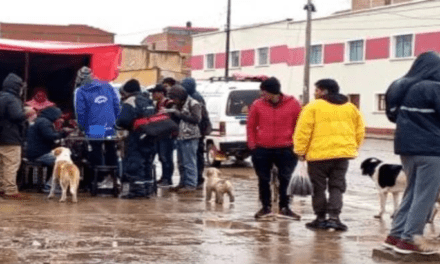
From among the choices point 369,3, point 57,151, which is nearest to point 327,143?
point 57,151

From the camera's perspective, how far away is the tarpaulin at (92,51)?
14.7 metres

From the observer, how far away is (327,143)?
430 inches

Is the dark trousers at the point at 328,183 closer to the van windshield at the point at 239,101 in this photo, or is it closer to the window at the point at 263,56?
the van windshield at the point at 239,101

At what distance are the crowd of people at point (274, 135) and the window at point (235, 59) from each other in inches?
2026

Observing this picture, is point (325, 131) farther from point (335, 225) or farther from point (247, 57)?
point (247, 57)

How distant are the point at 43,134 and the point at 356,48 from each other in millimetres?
42526

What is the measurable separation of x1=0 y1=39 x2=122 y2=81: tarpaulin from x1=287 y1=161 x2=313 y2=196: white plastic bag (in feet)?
16.9

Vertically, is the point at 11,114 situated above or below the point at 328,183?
above

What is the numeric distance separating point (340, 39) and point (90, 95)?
142 ft

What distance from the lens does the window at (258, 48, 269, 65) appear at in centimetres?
6425

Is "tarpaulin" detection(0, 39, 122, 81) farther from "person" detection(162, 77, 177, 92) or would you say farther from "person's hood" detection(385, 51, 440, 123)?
"person's hood" detection(385, 51, 440, 123)

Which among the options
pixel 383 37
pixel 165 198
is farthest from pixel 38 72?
pixel 383 37

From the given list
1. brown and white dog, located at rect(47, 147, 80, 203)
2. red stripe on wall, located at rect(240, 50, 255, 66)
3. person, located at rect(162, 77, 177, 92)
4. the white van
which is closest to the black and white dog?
brown and white dog, located at rect(47, 147, 80, 203)

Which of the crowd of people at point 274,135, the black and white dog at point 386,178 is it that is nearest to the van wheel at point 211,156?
the crowd of people at point 274,135
